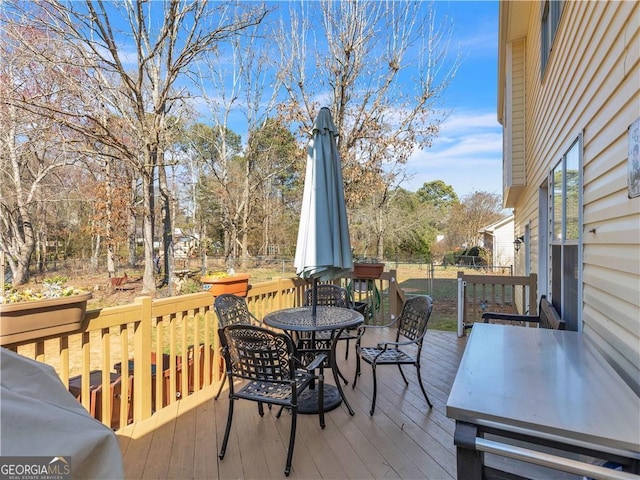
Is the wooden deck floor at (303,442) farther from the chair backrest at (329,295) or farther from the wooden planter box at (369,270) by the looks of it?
the wooden planter box at (369,270)

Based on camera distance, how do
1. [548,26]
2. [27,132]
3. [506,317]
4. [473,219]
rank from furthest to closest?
1. [473,219]
2. [27,132]
3. [548,26]
4. [506,317]

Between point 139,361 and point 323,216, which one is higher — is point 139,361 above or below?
below

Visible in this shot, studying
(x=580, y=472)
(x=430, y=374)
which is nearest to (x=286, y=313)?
(x=430, y=374)

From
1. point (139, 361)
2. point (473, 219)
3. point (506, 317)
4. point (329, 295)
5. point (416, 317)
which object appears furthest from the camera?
point (473, 219)

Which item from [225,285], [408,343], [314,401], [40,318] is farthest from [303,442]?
[40,318]

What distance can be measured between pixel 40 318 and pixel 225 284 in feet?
5.23

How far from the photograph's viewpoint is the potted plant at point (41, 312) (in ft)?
6.34

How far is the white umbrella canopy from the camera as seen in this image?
3.07 m

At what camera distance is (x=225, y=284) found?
3.50 meters

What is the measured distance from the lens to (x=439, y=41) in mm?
7738

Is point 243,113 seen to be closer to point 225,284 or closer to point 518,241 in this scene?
point 518,241

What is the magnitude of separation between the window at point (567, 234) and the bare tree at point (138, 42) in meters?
6.22

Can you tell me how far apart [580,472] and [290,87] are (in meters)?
8.11

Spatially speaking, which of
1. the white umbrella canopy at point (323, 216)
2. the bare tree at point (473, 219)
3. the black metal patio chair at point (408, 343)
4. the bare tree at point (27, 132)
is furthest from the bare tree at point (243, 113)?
the bare tree at point (473, 219)
